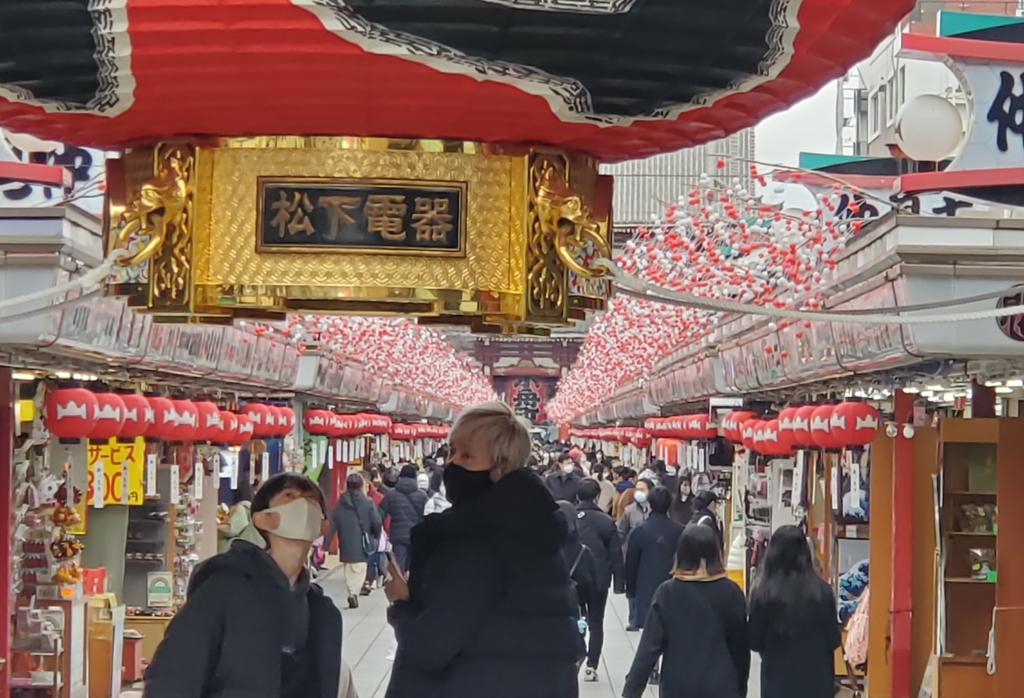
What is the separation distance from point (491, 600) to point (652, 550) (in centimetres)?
967

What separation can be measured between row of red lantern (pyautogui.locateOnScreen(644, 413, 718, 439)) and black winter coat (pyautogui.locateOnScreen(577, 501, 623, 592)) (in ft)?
21.7

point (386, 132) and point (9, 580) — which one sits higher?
point (386, 132)

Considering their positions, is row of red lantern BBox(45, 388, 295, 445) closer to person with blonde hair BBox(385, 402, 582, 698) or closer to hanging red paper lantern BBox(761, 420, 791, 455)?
hanging red paper lantern BBox(761, 420, 791, 455)

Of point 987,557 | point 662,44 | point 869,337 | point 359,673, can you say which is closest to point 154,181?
point 662,44

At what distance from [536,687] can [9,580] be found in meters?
6.54

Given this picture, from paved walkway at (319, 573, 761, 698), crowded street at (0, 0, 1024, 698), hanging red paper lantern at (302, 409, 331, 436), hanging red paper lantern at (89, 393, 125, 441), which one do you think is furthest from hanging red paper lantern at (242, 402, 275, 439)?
hanging red paper lantern at (302, 409, 331, 436)

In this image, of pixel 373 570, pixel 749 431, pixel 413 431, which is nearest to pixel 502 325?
pixel 749 431

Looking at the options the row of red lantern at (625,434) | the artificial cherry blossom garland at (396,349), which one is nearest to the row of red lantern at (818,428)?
the artificial cherry blossom garland at (396,349)

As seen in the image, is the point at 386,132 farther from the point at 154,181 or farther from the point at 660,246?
the point at 660,246

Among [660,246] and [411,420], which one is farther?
[411,420]

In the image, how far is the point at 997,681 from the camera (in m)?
10.2

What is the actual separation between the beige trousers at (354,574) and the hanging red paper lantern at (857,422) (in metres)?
9.03

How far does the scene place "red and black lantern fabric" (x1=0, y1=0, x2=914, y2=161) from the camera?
266 centimetres

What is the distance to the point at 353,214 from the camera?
10.2 ft
